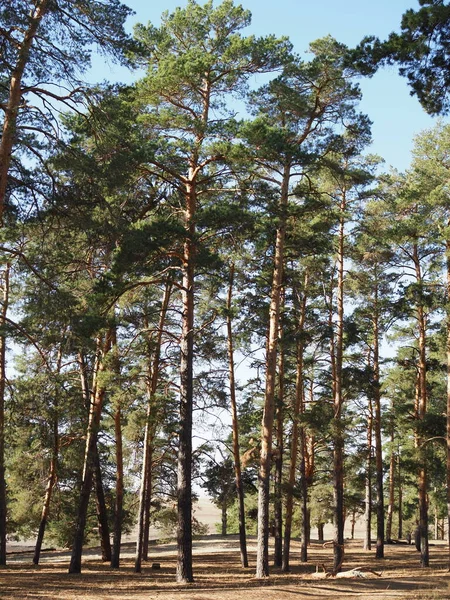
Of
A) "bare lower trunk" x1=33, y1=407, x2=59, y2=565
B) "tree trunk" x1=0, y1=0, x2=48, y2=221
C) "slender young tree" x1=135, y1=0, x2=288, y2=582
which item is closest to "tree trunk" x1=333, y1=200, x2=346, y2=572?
"slender young tree" x1=135, y1=0, x2=288, y2=582

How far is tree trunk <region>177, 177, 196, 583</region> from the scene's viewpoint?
16203mm

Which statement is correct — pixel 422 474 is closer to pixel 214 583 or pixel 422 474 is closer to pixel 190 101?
pixel 214 583

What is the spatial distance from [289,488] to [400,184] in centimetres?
1280

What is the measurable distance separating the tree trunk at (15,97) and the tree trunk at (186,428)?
579cm

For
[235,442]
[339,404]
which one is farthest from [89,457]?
[339,404]

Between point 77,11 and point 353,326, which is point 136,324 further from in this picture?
point 77,11

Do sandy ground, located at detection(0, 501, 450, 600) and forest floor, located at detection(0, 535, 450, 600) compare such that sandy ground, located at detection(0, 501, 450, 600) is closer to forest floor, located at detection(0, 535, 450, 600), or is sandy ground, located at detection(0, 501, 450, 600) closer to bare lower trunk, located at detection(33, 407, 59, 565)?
forest floor, located at detection(0, 535, 450, 600)

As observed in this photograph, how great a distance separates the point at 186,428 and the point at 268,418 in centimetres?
278

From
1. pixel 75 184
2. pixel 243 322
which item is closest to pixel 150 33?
pixel 75 184

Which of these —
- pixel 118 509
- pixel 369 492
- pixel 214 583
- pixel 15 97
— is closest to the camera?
pixel 15 97

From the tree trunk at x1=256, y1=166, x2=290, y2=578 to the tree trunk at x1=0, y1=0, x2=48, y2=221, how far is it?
327 inches

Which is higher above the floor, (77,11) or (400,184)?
(400,184)

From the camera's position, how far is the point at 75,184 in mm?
12305

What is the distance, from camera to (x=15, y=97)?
1134 centimetres
